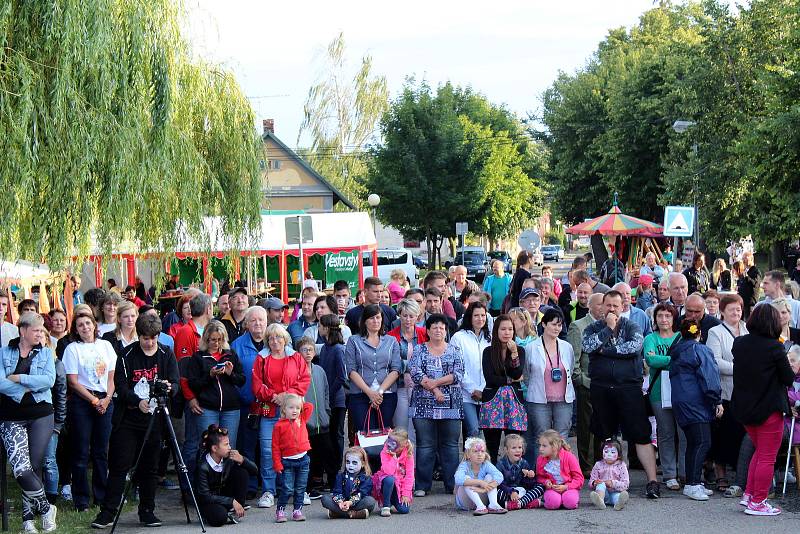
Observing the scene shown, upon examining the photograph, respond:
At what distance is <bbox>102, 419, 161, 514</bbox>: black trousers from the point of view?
346 inches

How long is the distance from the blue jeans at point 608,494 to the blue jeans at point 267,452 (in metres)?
3.04

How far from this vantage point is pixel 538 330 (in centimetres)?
1177

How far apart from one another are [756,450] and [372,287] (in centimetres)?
512

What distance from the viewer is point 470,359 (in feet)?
33.8

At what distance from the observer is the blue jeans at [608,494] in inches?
364

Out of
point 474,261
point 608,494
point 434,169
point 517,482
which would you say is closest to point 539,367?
point 517,482

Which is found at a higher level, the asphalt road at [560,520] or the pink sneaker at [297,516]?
the pink sneaker at [297,516]

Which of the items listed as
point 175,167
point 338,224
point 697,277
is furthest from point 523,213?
point 175,167

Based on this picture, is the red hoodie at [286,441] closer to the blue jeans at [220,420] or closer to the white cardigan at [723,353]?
the blue jeans at [220,420]

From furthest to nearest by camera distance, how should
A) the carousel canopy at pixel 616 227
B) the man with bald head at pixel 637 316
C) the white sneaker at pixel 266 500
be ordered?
the carousel canopy at pixel 616 227 → the man with bald head at pixel 637 316 → the white sneaker at pixel 266 500

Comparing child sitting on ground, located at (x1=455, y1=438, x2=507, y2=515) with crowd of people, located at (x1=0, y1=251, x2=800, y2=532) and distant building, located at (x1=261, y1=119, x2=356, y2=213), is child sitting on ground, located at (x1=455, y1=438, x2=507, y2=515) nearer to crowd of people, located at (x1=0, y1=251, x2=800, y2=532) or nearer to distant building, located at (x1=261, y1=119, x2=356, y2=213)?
crowd of people, located at (x1=0, y1=251, x2=800, y2=532)

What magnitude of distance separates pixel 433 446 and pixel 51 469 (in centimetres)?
355

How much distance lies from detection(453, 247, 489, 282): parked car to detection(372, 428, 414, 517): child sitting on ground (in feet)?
134

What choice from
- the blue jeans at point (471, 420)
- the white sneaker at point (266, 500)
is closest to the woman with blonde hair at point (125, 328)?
the white sneaker at point (266, 500)
